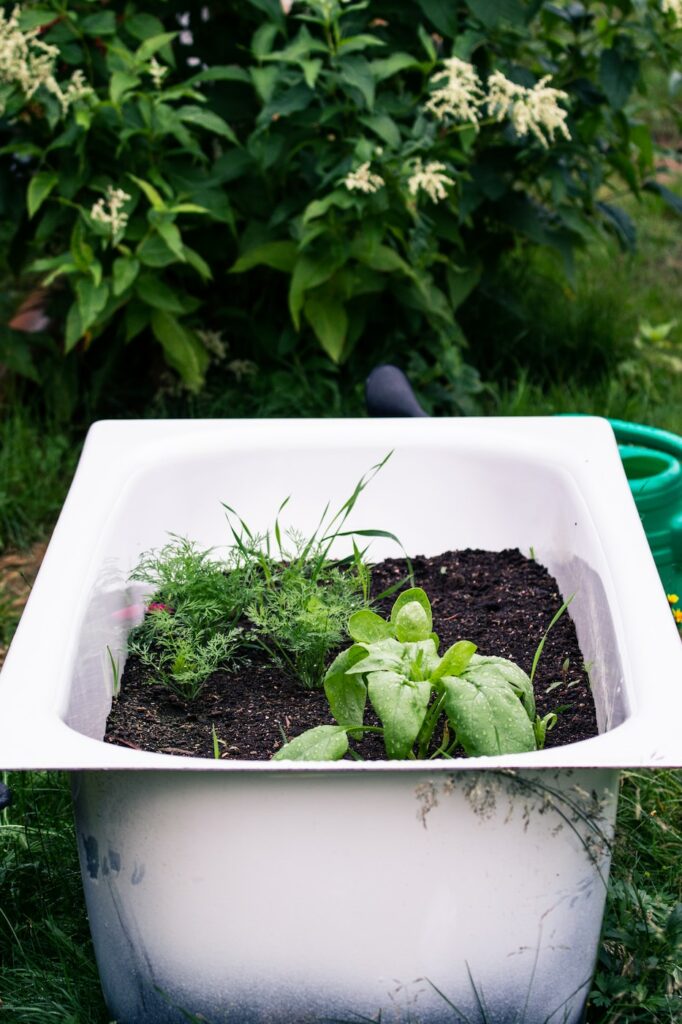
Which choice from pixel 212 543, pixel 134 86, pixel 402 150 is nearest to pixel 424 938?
pixel 212 543

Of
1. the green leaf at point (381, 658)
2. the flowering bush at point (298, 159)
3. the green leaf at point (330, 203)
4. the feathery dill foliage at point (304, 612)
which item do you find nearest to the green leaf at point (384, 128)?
the flowering bush at point (298, 159)

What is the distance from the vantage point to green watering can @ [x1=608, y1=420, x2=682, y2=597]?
1.92 meters

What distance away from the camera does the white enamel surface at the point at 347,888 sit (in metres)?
1.12

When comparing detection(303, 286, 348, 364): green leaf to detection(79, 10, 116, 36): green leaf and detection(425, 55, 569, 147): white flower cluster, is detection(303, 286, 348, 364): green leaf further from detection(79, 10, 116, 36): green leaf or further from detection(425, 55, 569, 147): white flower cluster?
detection(79, 10, 116, 36): green leaf

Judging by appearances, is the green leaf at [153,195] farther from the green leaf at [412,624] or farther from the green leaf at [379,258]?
the green leaf at [412,624]

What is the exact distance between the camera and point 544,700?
1.43 meters

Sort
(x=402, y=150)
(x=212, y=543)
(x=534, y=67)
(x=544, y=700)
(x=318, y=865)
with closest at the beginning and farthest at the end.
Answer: (x=318, y=865)
(x=544, y=700)
(x=212, y=543)
(x=402, y=150)
(x=534, y=67)

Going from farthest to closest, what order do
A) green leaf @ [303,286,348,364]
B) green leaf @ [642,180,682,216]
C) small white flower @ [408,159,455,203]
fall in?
1. green leaf @ [642,180,682,216]
2. green leaf @ [303,286,348,364]
3. small white flower @ [408,159,455,203]

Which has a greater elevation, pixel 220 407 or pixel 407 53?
pixel 407 53

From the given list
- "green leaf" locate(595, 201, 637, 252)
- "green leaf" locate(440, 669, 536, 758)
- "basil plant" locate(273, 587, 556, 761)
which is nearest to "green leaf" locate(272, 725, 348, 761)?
"basil plant" locate(273, 587, 556, 761)

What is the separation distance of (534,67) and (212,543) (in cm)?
152

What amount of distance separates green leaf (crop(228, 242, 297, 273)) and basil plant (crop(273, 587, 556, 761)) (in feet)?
4.09

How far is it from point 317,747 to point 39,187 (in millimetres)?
1473

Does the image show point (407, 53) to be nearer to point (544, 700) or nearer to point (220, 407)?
point (220, 407)
